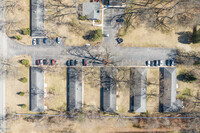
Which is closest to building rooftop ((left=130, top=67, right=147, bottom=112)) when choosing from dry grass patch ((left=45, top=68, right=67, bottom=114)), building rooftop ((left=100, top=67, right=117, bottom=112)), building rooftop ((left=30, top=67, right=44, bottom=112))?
building rooftop ((left=100, top=67, right=117, bottom=112))

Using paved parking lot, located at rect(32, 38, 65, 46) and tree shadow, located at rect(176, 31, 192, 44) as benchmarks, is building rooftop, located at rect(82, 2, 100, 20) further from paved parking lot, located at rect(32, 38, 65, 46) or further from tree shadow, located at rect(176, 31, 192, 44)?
tree shadow, located at rect(176, 31, 192, 44)

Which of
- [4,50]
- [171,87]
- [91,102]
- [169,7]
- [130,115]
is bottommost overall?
[130,115]

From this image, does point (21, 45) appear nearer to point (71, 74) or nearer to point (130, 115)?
point (71, 74)

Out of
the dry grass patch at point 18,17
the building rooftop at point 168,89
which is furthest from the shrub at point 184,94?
the dry grass patch at point 18,17

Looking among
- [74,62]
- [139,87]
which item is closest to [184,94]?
[139,87]

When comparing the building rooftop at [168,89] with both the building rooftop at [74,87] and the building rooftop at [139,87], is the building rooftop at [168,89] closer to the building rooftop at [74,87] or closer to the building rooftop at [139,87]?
the building rooftop at [139,87]

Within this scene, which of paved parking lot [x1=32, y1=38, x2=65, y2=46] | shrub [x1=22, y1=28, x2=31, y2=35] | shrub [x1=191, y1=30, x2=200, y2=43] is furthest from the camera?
paved parking lot [x1=32, y1=38, x2=65, y2=46]

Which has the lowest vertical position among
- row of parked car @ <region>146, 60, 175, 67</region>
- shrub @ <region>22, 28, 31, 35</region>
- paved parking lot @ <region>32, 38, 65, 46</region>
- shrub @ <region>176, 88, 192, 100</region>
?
shrub @ <region>176, 88, 192, 100</region>

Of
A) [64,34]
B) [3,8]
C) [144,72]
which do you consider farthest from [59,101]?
[3,8]
